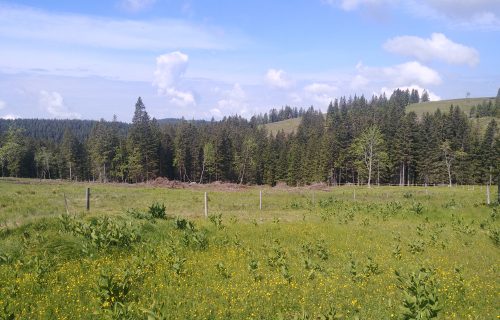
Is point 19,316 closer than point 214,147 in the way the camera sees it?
Yes

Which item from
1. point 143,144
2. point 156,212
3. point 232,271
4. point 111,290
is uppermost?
point 143,144

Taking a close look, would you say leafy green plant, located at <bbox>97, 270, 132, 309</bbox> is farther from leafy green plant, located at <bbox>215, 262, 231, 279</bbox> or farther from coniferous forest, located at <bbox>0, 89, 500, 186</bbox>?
coniferous forest, located at <bbox>0, 89, 500, 186</bbox>

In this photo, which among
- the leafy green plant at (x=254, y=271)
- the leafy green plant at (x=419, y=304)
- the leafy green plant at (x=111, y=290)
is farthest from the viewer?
the leafy green plant at (x=254, y=271)

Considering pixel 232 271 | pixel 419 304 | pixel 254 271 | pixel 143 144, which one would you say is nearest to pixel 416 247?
pixel 254 271

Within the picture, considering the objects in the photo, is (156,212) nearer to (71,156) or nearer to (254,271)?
(254,271)

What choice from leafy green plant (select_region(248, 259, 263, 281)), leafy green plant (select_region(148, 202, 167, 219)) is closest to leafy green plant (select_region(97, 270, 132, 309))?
leafy green plant (select_region(248, 259, 263, 281))

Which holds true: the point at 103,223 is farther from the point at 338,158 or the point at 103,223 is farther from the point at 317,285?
the point at 338,158

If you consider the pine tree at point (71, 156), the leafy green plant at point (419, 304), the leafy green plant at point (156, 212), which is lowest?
the leafy green plant at point (419, 304)

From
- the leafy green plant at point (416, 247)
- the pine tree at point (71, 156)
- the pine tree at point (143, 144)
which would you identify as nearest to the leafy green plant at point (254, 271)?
the leafy green plant at point (416, 247)

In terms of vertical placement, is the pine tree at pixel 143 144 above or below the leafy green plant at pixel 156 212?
above

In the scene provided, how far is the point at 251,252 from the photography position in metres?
13.0

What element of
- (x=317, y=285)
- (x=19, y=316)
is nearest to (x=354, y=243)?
(x=317, y=285)

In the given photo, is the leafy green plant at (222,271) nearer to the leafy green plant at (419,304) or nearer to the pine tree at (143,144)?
the leafy green plant at (419,304)

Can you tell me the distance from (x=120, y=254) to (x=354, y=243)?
9.48 meters
